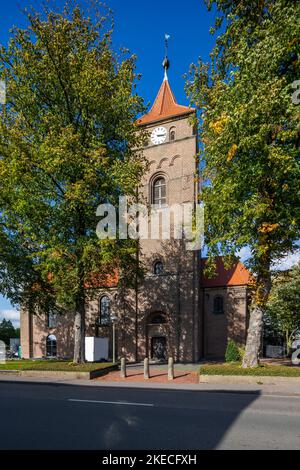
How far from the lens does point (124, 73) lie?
18500 mm

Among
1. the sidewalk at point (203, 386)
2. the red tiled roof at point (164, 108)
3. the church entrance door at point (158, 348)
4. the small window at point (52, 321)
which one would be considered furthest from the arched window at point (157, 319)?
the red tiled roof at point (164, 108)

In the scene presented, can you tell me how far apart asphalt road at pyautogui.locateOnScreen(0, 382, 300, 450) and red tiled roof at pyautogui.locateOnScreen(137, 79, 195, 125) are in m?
24.8

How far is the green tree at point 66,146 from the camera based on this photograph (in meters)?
16.6

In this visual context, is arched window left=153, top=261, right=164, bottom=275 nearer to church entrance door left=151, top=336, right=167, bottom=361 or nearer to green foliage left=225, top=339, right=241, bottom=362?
church entrance door left=151, top=336, right=167, bottom=361

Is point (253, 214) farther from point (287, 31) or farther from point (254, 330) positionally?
point (287, 31)

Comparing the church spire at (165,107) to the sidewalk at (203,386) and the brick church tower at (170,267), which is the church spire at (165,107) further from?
the sidewalk at (203,386)

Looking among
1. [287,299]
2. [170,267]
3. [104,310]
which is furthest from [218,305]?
[104,310]

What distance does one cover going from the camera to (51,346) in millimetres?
35500

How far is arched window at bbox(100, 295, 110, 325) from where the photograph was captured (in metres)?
32.2

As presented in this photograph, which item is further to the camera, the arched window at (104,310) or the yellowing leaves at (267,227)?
the arched window at (104,310)

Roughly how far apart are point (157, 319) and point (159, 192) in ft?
33.8

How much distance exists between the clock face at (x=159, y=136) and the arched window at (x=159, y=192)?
10.4ft

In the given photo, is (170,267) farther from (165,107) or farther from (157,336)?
(165,107)
